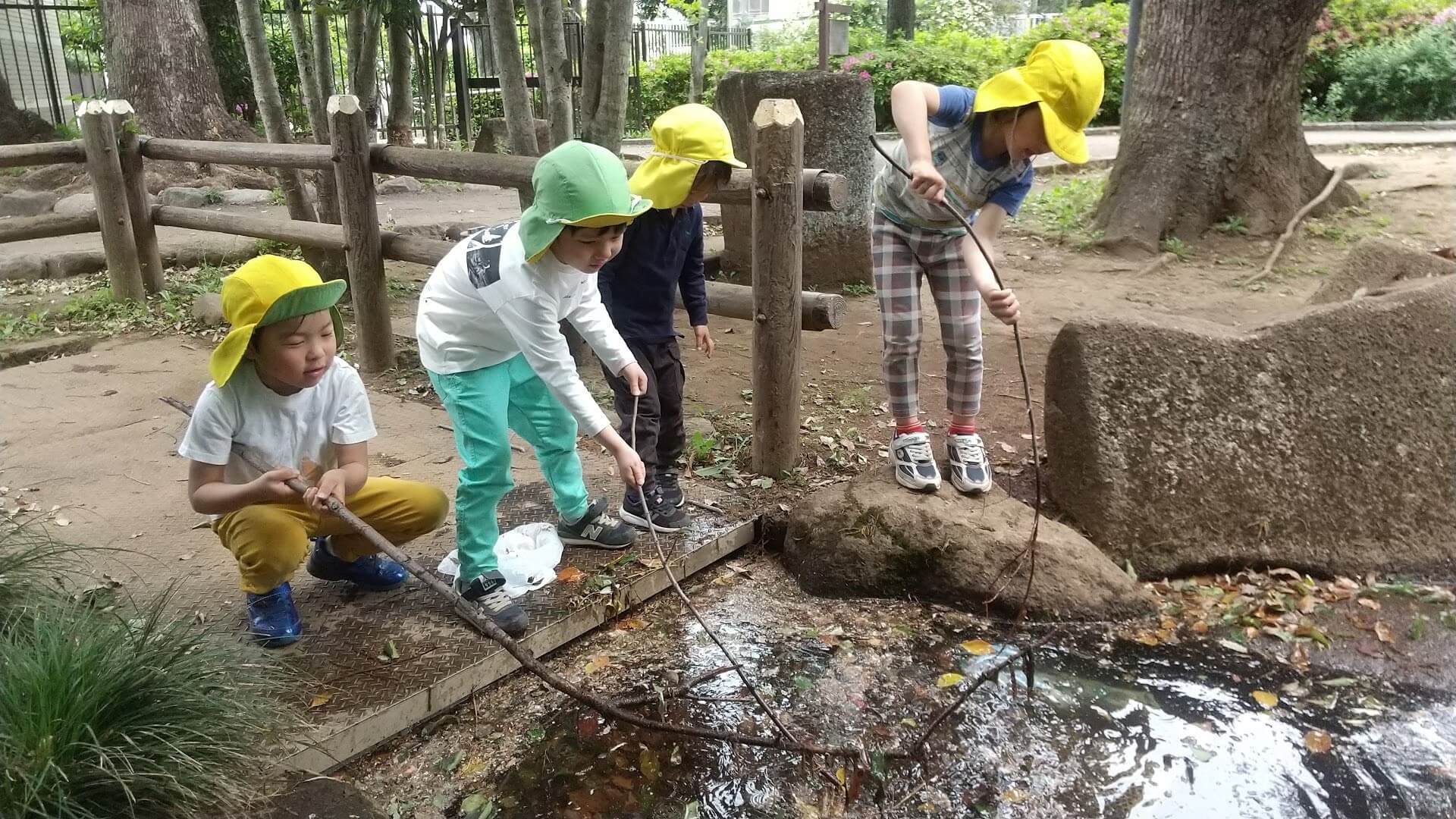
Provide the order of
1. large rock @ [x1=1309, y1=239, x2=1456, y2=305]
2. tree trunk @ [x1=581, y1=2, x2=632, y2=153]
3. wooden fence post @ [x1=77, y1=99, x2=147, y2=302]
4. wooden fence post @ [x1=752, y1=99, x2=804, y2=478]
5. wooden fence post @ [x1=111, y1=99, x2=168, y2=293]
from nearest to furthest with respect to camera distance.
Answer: wooden fence post @ [x1=752, y1=99, x2=804, y2=478] < large rock @ [x1=1309, y1=239, x2=1456, y2=305] < tree trunk @ [x1=581, y1=2, x2=632, y2=153] < wooden fence post @ [x1=77, y1=99, x2=147, y2=302] < wooden fence post @ [x1=111, y1=99, x2=168, y2=293]

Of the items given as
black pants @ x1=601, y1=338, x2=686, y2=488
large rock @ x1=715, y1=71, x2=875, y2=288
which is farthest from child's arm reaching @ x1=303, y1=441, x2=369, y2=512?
large rock @ x1=715, y1=71, x2=875, y2=288

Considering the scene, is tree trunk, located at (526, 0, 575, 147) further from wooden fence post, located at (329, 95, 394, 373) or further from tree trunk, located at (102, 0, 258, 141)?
tree trunk, located at (102, 0, 258, 141)

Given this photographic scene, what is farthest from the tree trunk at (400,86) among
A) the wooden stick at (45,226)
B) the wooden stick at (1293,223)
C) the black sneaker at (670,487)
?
the black sneaker at (670,487)

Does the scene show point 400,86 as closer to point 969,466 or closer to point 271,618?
point 969,466

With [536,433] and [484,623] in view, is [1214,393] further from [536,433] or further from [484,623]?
[484,623]

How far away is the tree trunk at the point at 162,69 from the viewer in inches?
406

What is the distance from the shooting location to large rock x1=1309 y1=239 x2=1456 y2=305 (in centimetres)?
406

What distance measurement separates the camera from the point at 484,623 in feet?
7.04

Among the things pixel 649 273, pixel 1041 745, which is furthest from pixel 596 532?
pixel 1041 745

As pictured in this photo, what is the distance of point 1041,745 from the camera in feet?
7.97

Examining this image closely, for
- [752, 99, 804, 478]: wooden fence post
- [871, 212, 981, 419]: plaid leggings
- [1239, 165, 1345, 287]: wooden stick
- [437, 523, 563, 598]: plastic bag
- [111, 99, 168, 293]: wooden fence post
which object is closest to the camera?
[437, 523, 563, 598]: plastic bag

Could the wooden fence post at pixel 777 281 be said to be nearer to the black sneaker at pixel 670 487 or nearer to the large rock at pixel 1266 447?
the black sneaker at pixel 670 487

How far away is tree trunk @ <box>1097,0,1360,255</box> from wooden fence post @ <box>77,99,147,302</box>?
6829 millimetres

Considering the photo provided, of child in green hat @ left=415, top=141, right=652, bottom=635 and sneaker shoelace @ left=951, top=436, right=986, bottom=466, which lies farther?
sneaker shoelace @ left=951, top=436, right=986, bottom=466
